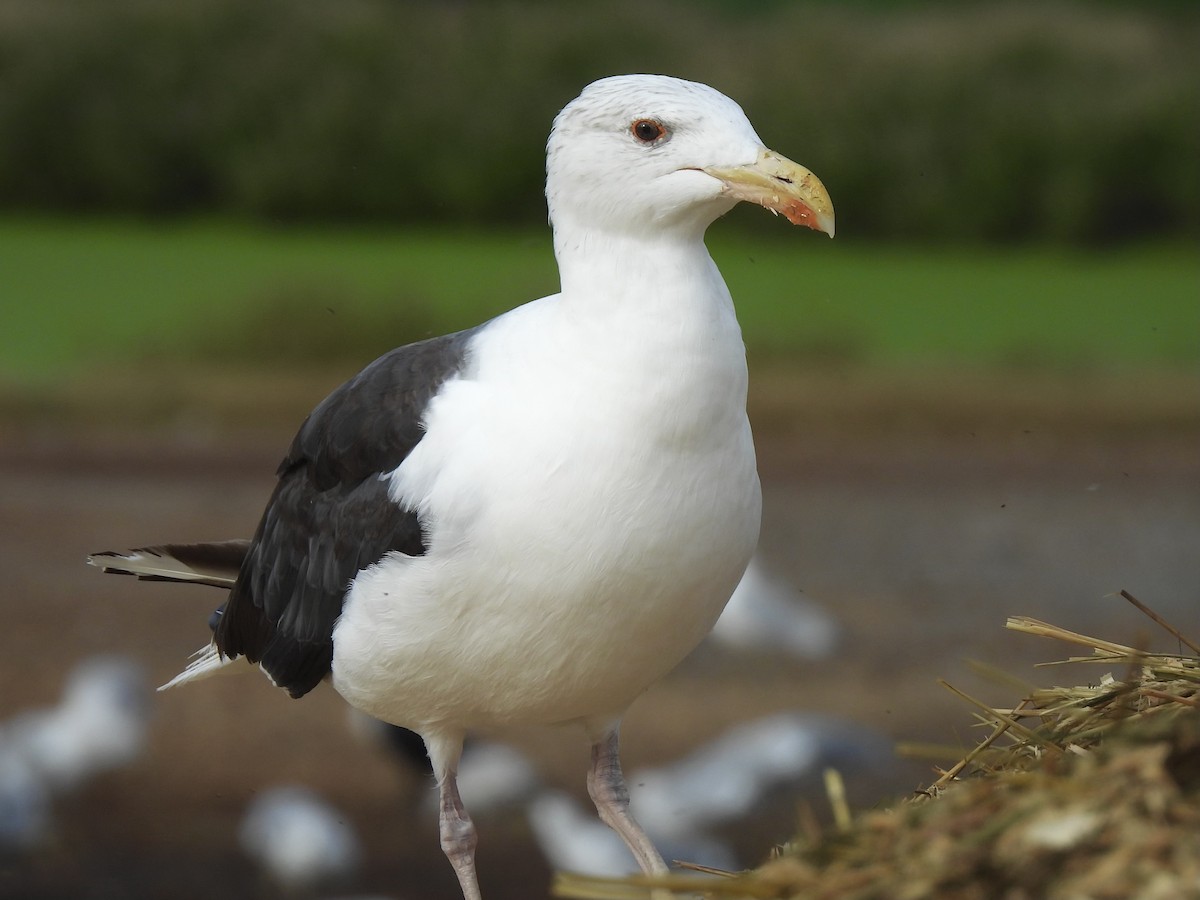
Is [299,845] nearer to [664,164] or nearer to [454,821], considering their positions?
[454,821]

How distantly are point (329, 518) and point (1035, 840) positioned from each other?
1509mm

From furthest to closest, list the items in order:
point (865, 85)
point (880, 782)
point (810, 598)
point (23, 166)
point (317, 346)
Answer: point (23, 166), point (865, 85), point (317, 346), point (810, 598), point (880, 782)

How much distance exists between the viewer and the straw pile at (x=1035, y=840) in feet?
5.32

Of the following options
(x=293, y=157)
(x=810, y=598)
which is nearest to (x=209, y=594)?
(x=810, y=598)

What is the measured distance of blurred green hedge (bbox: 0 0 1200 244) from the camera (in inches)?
395

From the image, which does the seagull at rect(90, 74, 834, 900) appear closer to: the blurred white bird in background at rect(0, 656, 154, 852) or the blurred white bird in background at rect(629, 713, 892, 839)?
the blurred white bird in background at rect(629, 713, 892, 839)

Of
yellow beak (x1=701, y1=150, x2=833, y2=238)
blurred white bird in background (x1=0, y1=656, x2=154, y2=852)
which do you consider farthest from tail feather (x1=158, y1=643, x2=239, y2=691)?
blurred white bird in background (x1=0, y1=656, x2=154, y2=852)

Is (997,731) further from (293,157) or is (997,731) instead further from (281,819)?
(293,157)

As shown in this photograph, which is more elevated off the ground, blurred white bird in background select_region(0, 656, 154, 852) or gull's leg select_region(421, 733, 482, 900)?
gull's leg select_region(421, 733, 482, 900)

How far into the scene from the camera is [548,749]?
580 centimetres

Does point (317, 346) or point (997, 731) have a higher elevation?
point (997, 731)

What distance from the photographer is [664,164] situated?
2.42 metres

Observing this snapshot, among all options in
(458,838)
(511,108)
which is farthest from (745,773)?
(511,108)

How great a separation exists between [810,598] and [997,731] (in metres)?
4.55
